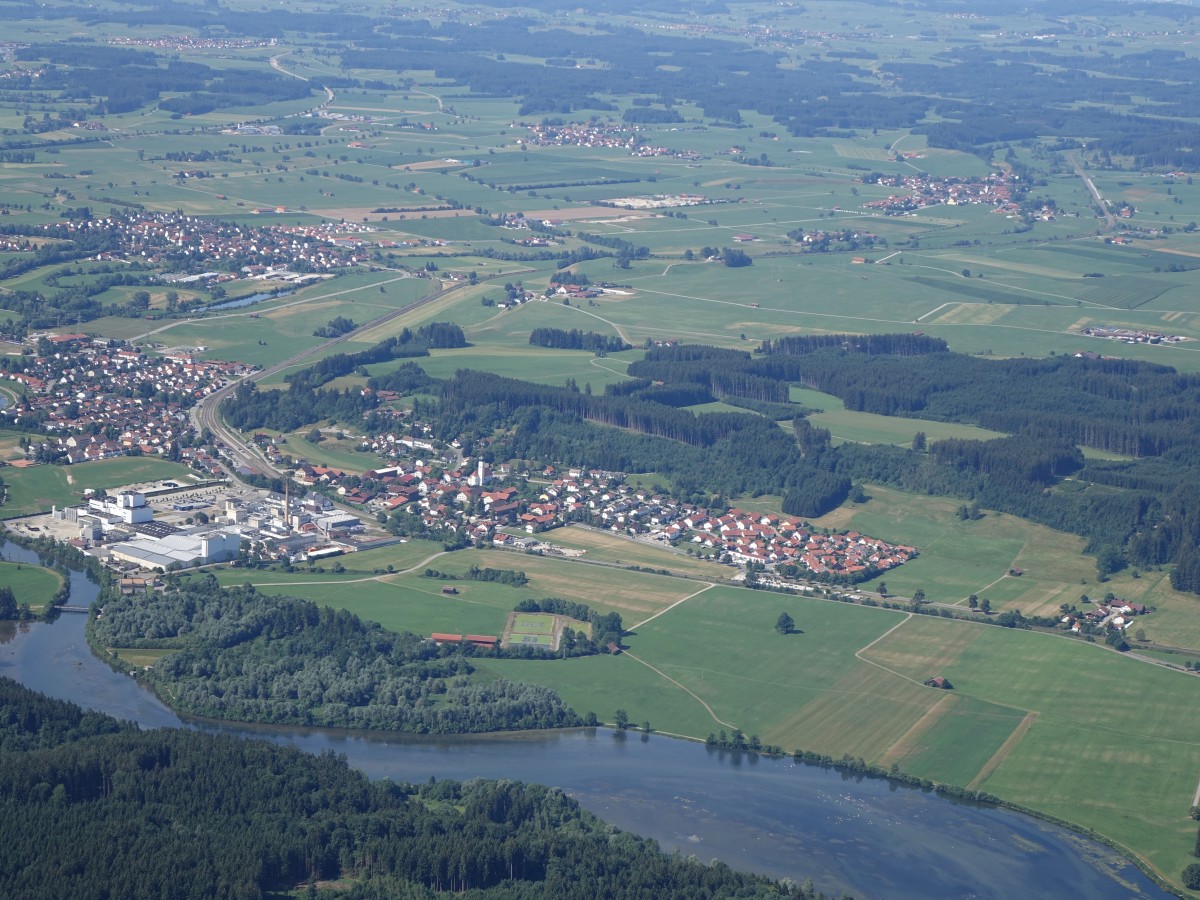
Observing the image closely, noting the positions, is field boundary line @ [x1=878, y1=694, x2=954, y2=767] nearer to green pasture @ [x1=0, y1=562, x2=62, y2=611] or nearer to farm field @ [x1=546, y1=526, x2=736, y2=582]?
farm field @ [x1=546, y1=526, x2=736, y2=582]

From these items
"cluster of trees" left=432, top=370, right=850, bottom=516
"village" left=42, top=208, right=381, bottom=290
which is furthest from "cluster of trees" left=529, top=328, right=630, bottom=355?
"village" left=42, top=208, right=381, bottom=290

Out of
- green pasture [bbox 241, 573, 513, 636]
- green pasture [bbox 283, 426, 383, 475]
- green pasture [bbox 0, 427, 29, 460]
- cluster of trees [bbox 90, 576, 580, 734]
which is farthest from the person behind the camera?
green pasture [bbox 283, 426, 383, 475]

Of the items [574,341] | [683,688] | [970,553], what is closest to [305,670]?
[683,688]

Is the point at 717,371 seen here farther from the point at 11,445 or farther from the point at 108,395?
the point at 11,445

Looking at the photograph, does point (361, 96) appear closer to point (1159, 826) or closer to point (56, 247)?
point (56, 247)

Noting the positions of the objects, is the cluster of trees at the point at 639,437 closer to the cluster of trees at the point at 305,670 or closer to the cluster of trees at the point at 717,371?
the cluster of trees at the point at 717,371
